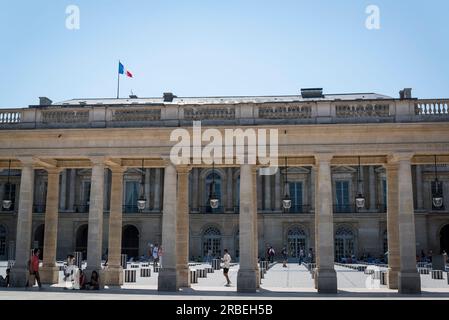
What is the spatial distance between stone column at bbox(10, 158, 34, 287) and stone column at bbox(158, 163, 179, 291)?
20.7ft

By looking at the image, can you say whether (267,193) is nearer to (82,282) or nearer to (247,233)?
(247,233)

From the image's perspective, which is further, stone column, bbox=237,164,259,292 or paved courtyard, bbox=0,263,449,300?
stone column, bbox=237,164,259,292

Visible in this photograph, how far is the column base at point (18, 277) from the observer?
23.9 metres

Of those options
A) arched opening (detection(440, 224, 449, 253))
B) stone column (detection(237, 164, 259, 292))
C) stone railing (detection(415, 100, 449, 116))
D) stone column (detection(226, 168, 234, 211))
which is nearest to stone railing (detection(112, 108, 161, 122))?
stone column (detection(237, 164, 259, 292))

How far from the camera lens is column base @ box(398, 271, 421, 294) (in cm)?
2197

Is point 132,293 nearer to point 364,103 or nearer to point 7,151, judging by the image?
point 7,151

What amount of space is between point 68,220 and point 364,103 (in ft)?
143

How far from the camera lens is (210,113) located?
945 inches

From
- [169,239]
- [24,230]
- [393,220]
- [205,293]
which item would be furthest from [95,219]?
[393,220]

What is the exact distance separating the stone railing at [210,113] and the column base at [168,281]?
22.2ft

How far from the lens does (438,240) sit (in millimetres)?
54875

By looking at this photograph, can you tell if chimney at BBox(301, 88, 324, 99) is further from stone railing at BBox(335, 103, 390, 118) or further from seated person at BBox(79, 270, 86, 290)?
seated person at BBox(79, 270, 86, 290)

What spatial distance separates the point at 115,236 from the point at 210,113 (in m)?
7.60

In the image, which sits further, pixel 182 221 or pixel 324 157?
pixel 182 221
